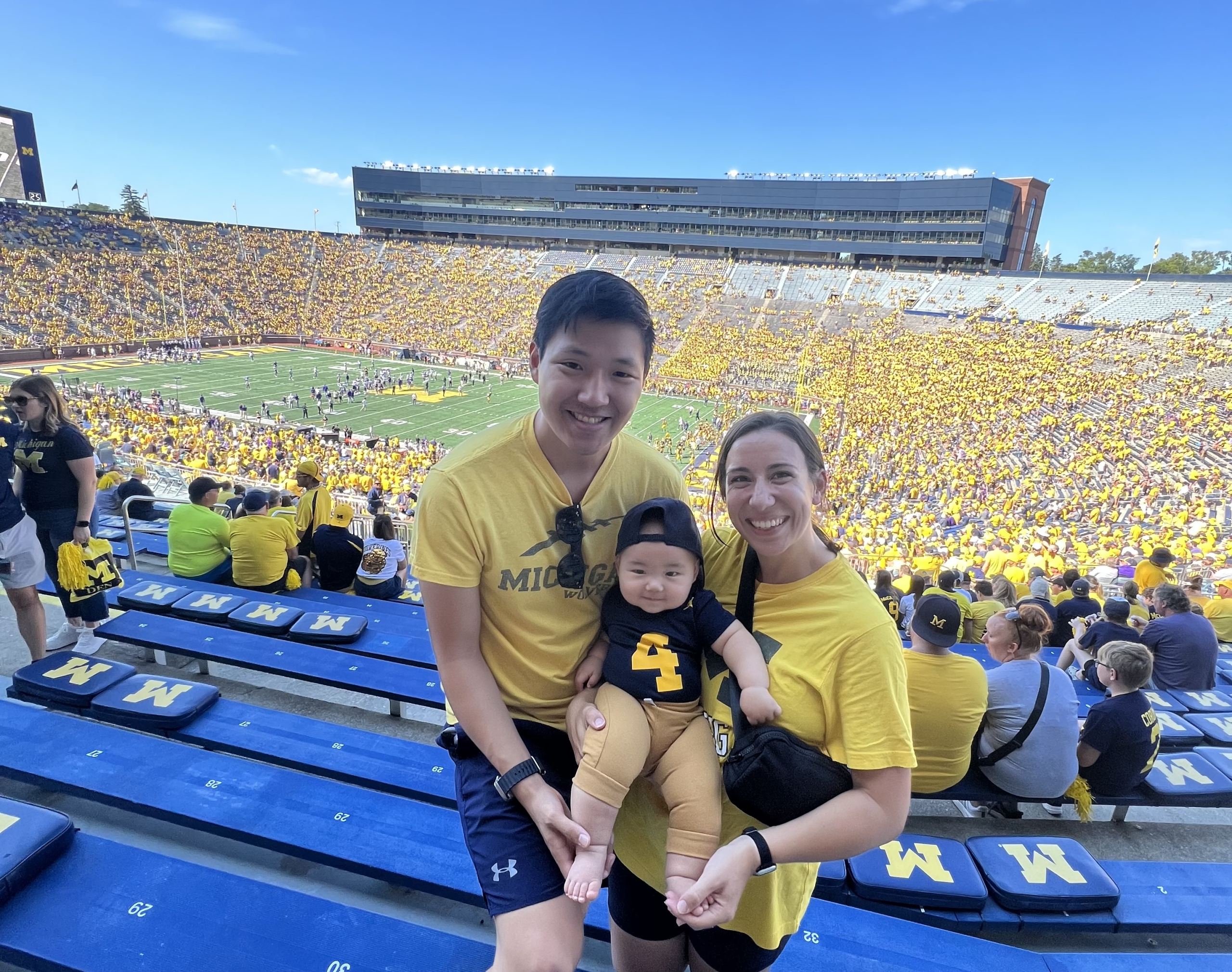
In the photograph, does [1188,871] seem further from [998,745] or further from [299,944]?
[299,944]

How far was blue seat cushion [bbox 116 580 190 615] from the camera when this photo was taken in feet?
14.6

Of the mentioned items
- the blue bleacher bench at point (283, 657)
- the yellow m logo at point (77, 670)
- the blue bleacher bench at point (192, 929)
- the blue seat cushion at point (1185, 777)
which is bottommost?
the blue bleacher bench at point (283, 657)

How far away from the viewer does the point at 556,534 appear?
1619mm

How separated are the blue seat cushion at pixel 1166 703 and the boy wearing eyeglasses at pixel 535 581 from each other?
4.23 m

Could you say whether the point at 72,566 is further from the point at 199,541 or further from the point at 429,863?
the point at 429,863

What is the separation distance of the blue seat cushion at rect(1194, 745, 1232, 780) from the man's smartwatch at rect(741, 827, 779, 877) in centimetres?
323

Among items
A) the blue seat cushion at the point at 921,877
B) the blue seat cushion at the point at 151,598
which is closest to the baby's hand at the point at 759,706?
the blue seat cushion at the point at 921,877

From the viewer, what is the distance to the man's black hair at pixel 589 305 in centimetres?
145

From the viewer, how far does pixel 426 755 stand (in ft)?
9.55

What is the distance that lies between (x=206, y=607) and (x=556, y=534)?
386 cm

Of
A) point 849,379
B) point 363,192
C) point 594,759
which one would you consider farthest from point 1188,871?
point 363,192

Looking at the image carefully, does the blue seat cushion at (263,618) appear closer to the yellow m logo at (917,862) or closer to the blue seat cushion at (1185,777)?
the yellow m logo at (917,862)

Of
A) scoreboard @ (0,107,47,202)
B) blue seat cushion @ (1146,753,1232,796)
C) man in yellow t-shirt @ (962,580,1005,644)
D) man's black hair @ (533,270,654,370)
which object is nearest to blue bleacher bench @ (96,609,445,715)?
man's black hair @ (533,270,654,370)

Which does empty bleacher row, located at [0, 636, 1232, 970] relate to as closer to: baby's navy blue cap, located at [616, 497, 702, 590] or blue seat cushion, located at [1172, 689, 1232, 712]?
baby's navy blue cap, located at [616, 497, 702, 590]
